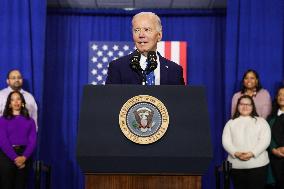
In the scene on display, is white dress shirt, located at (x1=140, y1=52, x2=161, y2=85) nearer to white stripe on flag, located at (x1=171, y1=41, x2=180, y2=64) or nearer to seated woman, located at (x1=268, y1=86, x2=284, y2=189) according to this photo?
seated woman, located at (x1=268, y1=86, x2=284, y2=189)

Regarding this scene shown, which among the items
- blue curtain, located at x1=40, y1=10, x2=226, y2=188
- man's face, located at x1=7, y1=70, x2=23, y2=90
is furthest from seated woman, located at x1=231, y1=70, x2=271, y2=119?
man's face, located at x1=7, y1=70, x2=23, y2=90

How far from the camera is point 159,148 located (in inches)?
65.9

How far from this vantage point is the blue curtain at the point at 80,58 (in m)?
7.92

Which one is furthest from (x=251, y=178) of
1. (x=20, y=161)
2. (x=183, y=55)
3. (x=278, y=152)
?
(x=183, y=55)

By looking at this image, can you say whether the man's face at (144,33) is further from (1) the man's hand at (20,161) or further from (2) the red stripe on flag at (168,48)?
(2) the red stripe on flag at (168,48)

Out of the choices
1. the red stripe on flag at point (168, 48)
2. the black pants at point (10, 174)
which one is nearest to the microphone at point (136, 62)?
the black pants at point (10, 174)

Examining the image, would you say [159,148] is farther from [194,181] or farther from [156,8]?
[156,8]

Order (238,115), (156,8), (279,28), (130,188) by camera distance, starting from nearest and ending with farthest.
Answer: (130,188) → (238,115) → (279,28) → (156,8)

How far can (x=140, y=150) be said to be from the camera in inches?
65.8

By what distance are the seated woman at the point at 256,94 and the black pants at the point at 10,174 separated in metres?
2.52

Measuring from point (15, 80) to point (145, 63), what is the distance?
15.0 feet

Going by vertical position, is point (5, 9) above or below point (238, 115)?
above

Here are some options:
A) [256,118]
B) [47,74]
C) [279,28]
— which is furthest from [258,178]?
[47,74]

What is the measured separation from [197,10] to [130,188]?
21.5ft
